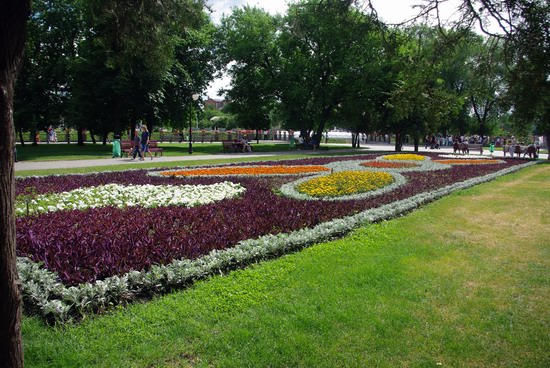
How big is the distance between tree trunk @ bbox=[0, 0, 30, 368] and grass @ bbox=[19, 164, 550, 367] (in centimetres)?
89

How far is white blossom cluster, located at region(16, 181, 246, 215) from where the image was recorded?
767cm

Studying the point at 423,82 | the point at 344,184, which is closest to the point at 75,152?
the point at 344,184

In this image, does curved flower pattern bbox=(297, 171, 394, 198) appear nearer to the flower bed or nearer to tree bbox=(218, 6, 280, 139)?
the flower bed

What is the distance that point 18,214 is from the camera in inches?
268

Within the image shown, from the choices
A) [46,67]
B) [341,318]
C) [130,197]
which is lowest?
[341,318]

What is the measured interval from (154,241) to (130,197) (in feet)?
12.9

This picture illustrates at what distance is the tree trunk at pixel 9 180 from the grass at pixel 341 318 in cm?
89

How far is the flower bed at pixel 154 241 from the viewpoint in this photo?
3.77 m

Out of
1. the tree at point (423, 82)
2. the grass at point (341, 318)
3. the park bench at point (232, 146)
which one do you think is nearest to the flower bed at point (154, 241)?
the grass at point (341, 318)

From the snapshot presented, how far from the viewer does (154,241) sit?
5.11m

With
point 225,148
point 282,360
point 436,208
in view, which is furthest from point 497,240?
point 225,148

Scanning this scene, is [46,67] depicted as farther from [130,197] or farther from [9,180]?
[9,180]

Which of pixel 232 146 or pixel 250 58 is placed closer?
pixel 232 146

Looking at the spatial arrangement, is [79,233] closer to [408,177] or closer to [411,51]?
[411,51]
